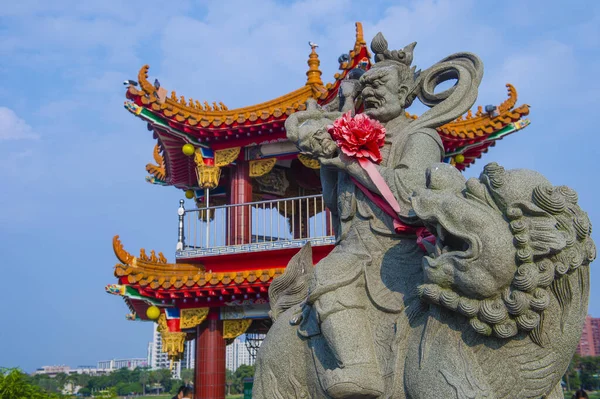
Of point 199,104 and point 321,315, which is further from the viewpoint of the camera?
point 199,104

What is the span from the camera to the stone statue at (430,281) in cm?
247

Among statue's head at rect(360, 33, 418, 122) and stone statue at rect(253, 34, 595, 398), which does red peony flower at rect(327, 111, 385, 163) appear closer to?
stone statue at rect(253, 34, 595, 398)

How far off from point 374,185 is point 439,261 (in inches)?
25.2

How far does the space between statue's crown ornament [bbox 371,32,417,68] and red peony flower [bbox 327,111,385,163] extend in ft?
1.55

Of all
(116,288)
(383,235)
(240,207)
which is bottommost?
(383,235)

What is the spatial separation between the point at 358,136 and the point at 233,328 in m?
7.76

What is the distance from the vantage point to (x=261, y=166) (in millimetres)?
11141

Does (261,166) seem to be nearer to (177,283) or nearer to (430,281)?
(177,283)

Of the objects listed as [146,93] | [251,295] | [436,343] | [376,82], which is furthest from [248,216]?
[436,343]


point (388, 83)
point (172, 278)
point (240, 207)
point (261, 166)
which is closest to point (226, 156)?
point (261, 166)

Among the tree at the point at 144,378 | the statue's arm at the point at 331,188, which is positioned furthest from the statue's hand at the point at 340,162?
the tree at the point at 144,378

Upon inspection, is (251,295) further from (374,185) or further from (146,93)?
(374,185)

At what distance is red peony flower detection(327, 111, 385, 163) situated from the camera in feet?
10.4

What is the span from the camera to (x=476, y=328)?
252 cm
